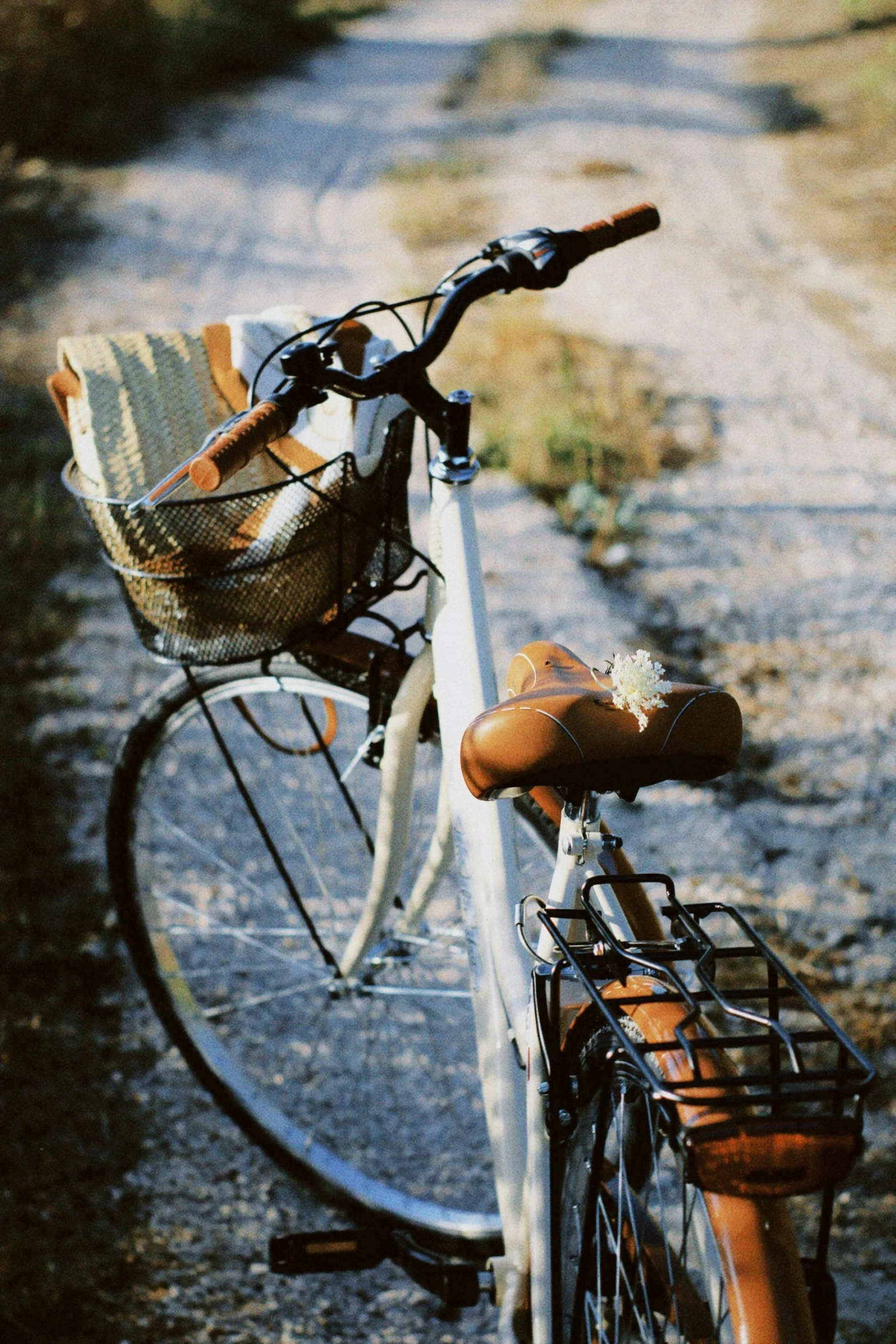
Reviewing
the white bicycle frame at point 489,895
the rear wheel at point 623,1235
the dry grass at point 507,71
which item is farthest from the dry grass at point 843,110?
the rear wheel at point 623,1235

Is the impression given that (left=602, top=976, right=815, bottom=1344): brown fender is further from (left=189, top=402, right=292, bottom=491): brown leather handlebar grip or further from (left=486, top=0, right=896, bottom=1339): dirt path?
(left=486, top=0, right=896, bottom=1339): dirt path

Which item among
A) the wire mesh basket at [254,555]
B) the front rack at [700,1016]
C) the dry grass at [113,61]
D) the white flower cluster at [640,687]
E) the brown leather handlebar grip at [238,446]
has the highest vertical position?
the dry grass at [113,61]

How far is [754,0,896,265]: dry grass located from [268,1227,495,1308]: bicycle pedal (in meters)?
5.64

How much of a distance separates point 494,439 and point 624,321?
4.86 ft

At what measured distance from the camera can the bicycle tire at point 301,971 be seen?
206 centimetres

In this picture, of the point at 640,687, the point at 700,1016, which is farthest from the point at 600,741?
the point at 700,1016

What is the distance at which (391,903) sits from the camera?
192 cm

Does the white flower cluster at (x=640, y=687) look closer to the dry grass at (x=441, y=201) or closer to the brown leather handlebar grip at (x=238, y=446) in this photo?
the brown leather handlebar grip at (x=238, y=446)

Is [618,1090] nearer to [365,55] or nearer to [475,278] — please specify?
[475,278]

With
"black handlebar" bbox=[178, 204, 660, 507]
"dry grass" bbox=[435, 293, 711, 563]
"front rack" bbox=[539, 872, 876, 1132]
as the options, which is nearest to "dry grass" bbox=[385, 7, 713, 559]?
"dry grass" bbox=[435, 293, 711, 563]

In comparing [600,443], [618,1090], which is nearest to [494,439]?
[600,443]

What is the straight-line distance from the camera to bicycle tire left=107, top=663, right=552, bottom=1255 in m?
2.06

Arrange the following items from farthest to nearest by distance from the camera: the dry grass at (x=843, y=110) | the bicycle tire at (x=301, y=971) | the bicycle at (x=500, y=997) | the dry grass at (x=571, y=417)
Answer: the dry grass at (x=843, y=110)
the dry grass at (x=571, y=417)
the bicycle tire at (x=301, y=971)
the bicycle at (x=500, y=997)

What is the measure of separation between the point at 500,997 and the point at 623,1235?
1.11ft
